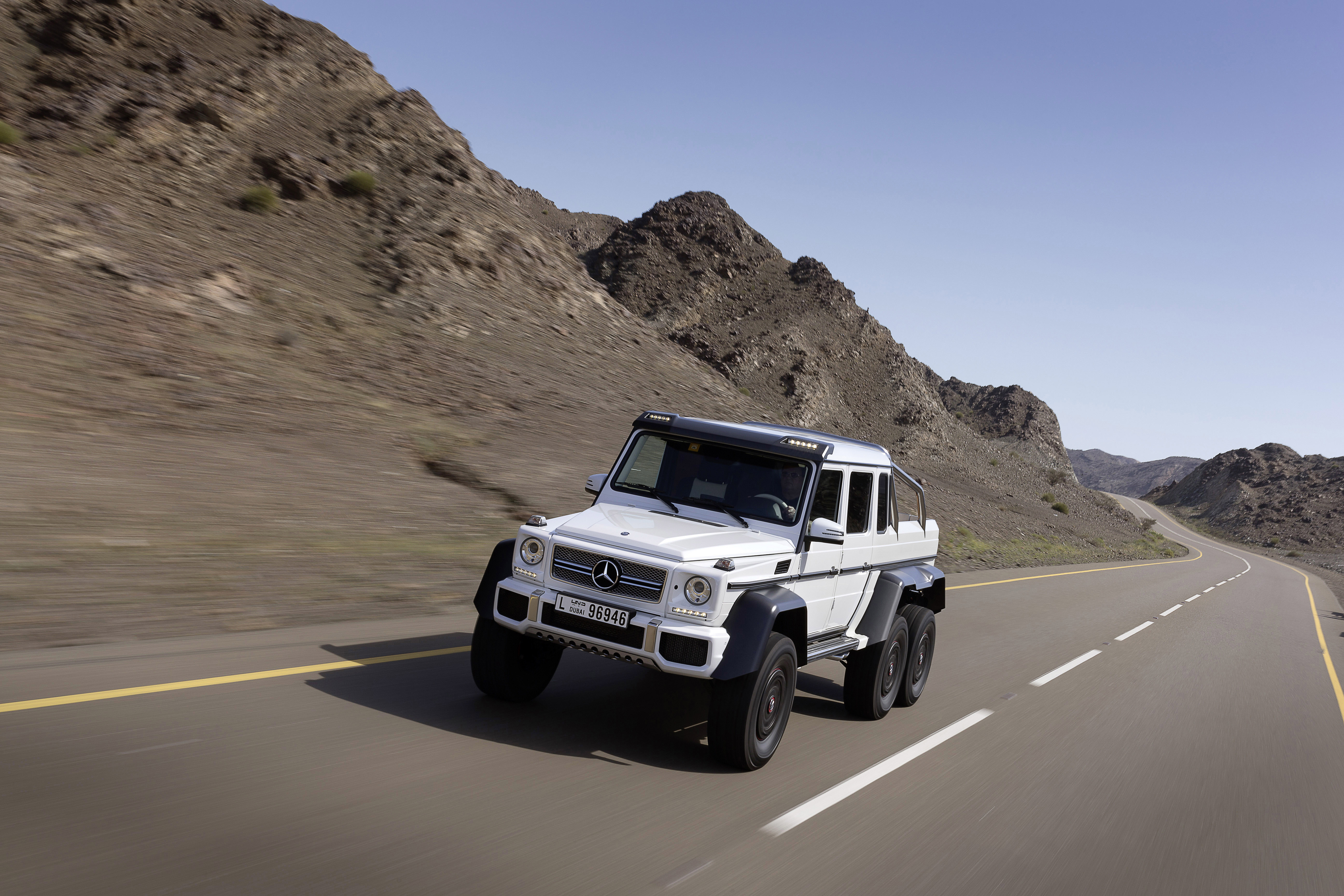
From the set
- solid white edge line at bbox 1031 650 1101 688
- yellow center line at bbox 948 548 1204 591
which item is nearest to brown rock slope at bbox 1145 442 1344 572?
yellow center line at bbox 948 548 1204 591

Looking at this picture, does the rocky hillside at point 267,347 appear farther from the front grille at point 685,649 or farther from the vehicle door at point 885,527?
the vehicle door at point 885,527

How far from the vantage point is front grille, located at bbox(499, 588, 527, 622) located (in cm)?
571

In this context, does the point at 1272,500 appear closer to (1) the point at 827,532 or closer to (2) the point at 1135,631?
(2) the point at 1135,631

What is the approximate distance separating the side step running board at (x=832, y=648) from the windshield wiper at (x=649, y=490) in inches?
52.3

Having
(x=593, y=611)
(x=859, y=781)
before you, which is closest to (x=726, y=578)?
(x=593, y=611)

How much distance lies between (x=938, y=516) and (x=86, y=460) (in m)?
29.7

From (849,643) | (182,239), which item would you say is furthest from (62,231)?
(849,643)

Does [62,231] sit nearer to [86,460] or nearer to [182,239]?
[182,239]

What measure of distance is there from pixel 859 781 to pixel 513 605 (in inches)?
96.2

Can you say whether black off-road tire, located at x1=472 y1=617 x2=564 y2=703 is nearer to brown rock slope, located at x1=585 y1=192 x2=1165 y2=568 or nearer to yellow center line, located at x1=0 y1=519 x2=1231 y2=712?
yellow center line, located at x1=0 y1=519 x2=1231 y2=712

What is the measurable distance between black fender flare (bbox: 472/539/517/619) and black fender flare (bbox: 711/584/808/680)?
1.47m

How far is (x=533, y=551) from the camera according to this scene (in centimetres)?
580

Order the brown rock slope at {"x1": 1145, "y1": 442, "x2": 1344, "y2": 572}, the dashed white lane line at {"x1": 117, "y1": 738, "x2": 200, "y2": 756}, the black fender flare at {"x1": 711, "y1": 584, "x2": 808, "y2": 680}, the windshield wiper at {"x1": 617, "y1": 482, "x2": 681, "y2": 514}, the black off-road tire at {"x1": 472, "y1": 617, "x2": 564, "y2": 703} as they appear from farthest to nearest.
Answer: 1. the brown rock slope at {"x1": 1145, "y1": 442, "x2": 1344, "y2": 572}
2. the windshield wiper at {"x1": 617, "y1": 482, "x2": 681, "y2": 514}
3. the black off-road tire at {"x1": 472, "y1": 617, "x2": 564, "y2": 703}
4. the black fender flare at {"x1": 711, "y1": 584, "x2": 808, "y2": 680}
5. the dashed white lane line at {"x1": 117, "y1": 738, "x2": 200, "y2": 756}

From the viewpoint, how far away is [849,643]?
7039 mm
